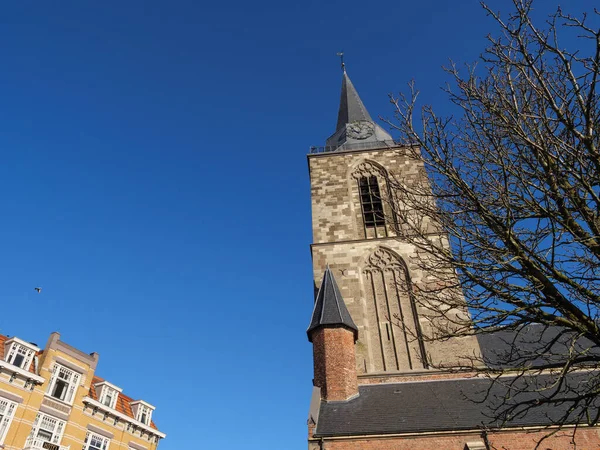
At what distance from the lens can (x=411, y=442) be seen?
1202 cm

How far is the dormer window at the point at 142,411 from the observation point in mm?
22844

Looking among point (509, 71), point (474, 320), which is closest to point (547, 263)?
point (474, 320)

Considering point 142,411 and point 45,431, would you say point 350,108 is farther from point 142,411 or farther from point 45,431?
point 45,431

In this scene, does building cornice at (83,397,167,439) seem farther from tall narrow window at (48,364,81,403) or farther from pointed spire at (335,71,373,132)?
pointed spire at (335,71,373,132)

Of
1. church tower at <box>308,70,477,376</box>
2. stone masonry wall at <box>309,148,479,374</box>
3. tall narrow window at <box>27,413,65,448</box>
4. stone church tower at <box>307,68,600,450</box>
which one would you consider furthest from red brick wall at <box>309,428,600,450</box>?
tall narrow window at <box>27,413,65,448</box>

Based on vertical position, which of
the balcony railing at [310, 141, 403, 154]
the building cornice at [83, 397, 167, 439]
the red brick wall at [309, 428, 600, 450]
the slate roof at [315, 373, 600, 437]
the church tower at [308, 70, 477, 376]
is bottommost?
the red brick wall at [309, 428, 600, 450]

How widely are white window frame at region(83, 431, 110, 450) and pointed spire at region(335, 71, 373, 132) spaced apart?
2117 cm

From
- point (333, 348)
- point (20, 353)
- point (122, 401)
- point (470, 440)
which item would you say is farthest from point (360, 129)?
point (20, 353)

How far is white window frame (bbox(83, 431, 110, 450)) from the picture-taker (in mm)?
19328

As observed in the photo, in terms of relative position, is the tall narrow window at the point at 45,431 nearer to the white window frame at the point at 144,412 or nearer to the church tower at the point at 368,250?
the white window frame at the point at 144,412

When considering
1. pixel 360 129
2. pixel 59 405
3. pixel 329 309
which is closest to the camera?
pixel 329 309

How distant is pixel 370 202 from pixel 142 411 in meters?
16.2

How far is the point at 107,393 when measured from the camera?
21641mm

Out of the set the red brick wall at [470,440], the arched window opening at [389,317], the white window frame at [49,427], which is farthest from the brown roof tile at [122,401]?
the red brick wall at [470,440]
